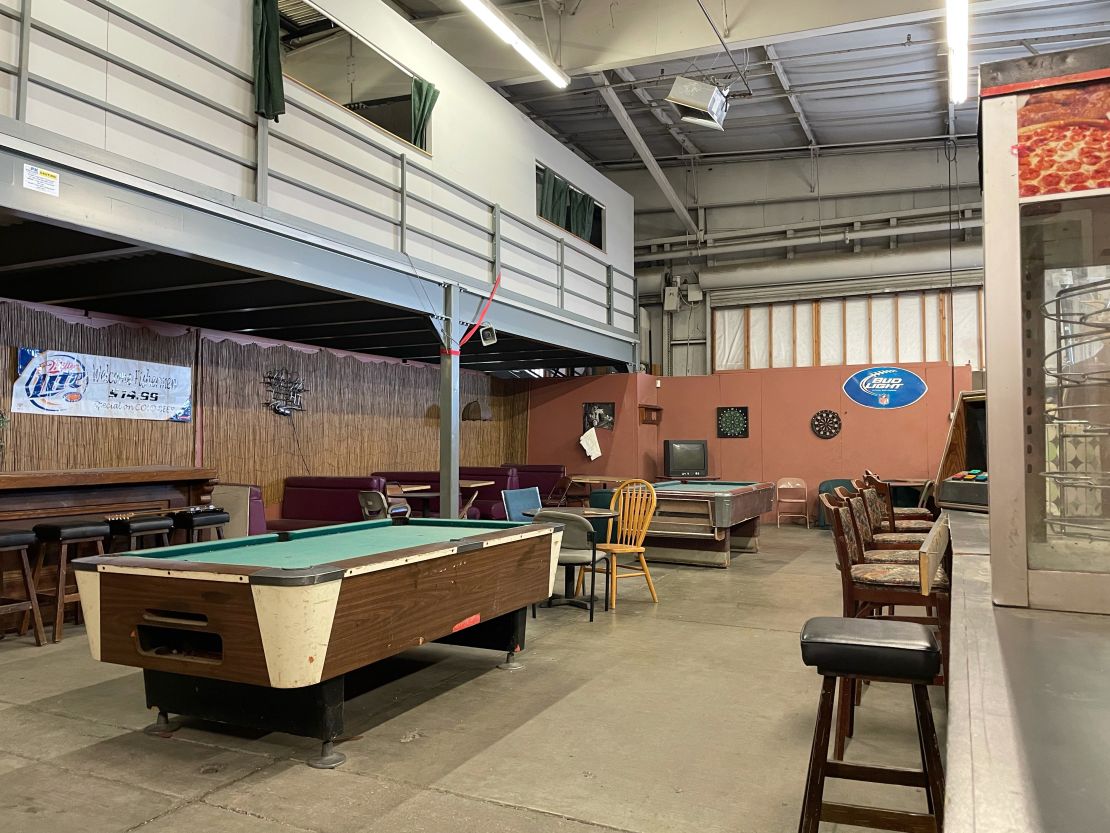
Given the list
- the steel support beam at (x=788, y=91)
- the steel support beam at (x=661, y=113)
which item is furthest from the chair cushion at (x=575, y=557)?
the steel support beam at (x=661, y=113)

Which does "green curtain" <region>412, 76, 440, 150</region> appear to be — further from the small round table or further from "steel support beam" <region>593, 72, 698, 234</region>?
the small round table

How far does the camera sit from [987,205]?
2102 mm

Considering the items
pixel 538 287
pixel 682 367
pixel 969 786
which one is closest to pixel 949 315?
pixel 682 367

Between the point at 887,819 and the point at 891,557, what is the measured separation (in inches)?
79.1

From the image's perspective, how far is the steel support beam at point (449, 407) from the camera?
740 cm

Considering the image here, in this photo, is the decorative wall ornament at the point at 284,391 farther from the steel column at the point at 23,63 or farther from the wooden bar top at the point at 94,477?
the steel column at the point at 23,63

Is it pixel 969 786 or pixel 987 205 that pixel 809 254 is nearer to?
pixel 987 205

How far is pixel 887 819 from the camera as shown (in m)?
2.04

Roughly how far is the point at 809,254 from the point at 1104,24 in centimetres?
507

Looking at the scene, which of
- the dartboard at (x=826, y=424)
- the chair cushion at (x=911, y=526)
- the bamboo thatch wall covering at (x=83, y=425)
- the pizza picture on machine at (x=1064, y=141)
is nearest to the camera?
the pizza picture on machine at (x=1064, y=141)

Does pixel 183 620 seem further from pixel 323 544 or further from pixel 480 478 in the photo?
pixel 480 478

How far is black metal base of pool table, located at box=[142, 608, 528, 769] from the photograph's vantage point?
2916 millimetres

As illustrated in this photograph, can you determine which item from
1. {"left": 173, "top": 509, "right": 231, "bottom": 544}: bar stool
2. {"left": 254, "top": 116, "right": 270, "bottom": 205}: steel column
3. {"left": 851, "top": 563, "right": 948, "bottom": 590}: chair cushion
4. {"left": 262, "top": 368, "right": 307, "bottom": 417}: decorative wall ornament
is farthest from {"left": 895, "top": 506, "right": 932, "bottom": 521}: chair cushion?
{"left": 262, "top": 368, "right": 307, "bottom": 417}: decorative wall ornament

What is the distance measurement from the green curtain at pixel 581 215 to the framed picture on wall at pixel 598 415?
2.66 m
